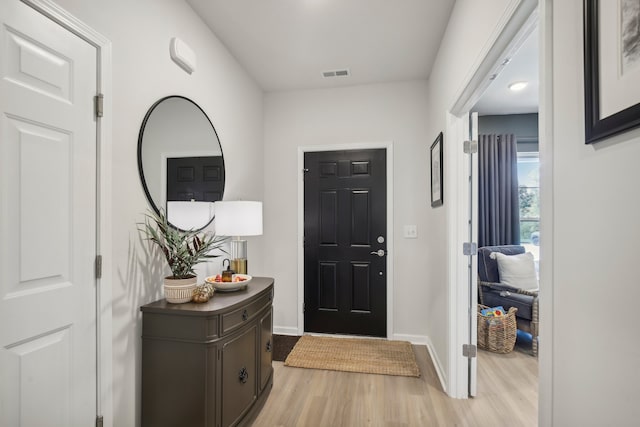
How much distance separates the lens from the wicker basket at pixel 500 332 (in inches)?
116

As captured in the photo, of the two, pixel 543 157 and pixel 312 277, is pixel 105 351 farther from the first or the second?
pixel 312 277

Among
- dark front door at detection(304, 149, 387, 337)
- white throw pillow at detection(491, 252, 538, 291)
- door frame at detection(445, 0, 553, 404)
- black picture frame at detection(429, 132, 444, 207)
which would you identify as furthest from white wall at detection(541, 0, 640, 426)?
white throw pillow at detection(491, 252, 538, 291)

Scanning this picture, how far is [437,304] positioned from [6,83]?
2994 millimetres

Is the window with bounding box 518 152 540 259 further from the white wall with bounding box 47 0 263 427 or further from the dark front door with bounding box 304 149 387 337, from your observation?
the white wall with bounding box 47 0 263 427

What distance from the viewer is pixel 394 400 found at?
7.32 ft

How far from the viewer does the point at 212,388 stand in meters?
1.58

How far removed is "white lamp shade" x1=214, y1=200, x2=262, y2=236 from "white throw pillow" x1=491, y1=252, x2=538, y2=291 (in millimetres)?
2736

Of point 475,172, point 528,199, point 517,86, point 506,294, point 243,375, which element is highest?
point 517,86

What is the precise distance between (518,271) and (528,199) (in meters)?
1.40

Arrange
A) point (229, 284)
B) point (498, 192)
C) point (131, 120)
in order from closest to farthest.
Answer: point (131, 120), point (229, 284), point (498, 192)

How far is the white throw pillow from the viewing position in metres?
3.24

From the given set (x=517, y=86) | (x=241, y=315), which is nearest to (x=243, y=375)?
(x=241, y=315)

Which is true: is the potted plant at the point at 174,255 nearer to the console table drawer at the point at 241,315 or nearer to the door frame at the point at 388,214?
the console table drawer at the point at 241,315

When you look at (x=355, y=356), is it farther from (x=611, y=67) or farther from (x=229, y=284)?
(x=611, y=67)
